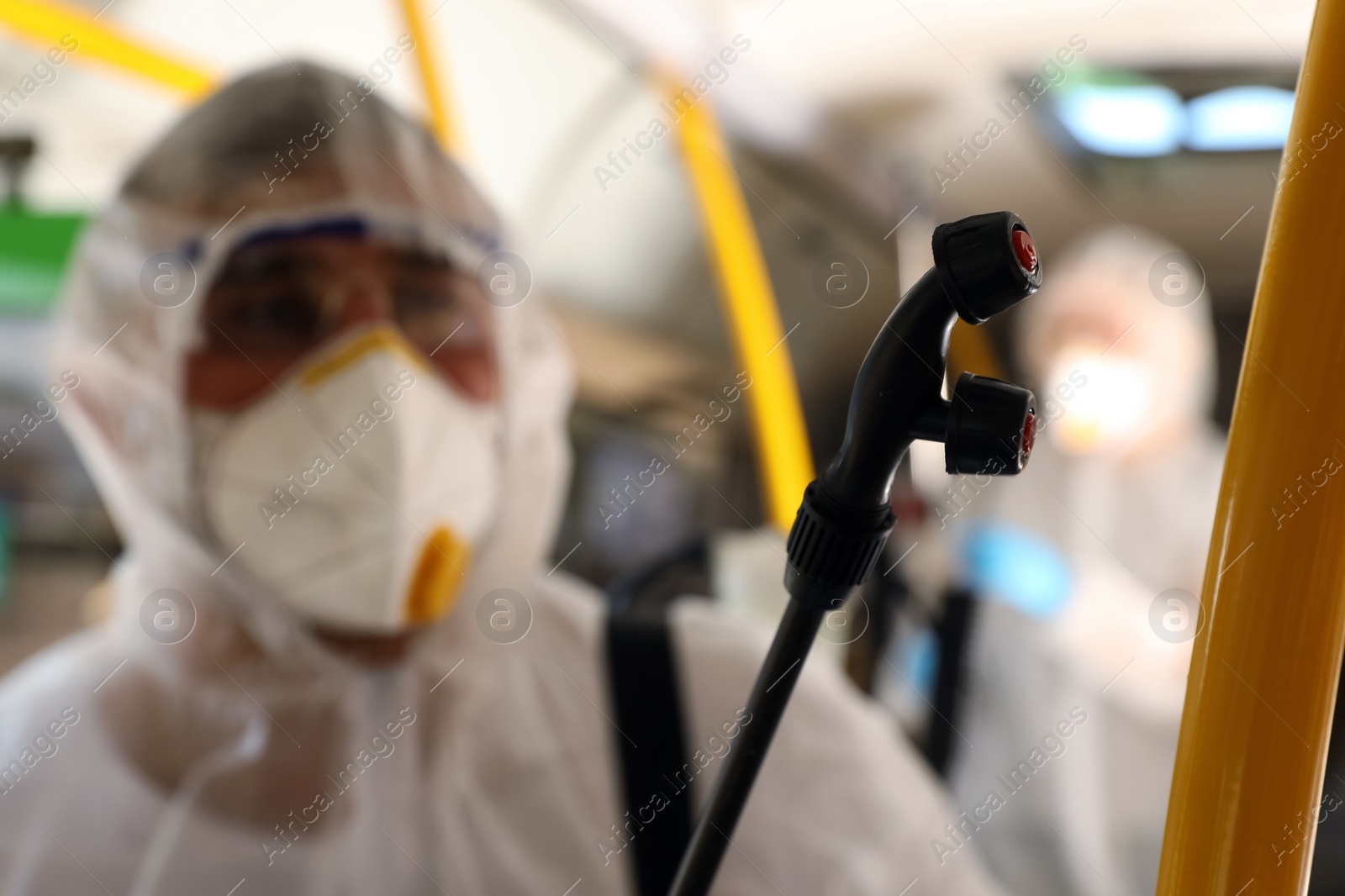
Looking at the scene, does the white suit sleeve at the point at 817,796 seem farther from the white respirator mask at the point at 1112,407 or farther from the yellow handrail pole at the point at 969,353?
the yellow handrail pole at the point at 969,353

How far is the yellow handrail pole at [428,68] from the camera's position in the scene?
1154 mm

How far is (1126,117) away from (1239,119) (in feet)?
0.73

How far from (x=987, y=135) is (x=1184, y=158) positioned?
44 centimetres

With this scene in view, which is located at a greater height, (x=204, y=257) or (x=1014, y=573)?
(x=204, y=257)

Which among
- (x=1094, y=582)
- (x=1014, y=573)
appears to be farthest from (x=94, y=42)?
(x=1094, y=582)

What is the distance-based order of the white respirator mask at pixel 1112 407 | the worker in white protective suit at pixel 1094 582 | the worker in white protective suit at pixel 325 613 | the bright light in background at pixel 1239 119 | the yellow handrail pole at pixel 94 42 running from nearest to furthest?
the worker in white protective suit at pixel 325 613 < the yellow handrail pole at pixel 94 42 < the worker in white protective suit at pixel 1094 582 < the bright light in background at pixel 1239 119 < the white respirator mask at pixel 1112 407

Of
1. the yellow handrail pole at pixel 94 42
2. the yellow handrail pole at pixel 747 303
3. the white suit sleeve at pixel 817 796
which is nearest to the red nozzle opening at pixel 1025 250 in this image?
the white suit sleeve at pixel 817 796

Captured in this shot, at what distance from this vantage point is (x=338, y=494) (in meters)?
0.74

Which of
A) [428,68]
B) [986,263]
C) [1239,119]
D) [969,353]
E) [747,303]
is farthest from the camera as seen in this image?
[969,353]

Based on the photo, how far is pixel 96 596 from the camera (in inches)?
48.1

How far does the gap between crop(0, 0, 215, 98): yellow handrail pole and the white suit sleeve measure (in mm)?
A: 904

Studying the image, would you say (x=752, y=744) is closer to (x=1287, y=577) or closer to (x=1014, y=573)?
(x=1287, y=577)

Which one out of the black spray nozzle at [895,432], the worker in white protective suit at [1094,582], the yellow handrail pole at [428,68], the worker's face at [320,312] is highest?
the yellow handrail pole at [428,68]

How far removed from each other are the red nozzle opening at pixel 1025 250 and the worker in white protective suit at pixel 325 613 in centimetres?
56
